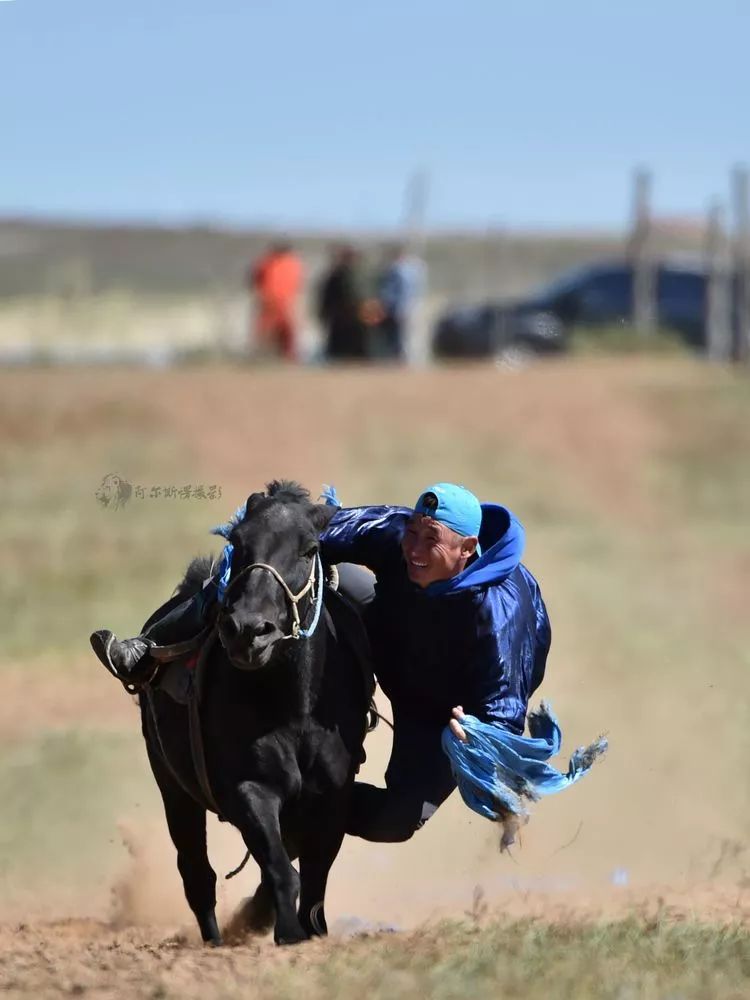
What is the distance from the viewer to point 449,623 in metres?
7.36

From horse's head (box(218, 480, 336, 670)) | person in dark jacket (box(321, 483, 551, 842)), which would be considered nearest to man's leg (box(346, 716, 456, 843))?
person in dark jacket (box(321, 483, 551, 842))

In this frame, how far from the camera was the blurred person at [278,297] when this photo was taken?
24.3 m

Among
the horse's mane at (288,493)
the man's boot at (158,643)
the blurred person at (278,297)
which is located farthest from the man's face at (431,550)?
the blurred person at (278,297)

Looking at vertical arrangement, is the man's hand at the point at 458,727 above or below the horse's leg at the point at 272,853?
above

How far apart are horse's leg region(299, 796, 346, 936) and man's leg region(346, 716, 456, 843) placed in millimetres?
156

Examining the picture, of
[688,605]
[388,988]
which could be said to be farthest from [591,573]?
[388,988]

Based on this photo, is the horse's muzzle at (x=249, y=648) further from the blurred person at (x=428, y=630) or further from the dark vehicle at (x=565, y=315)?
the dark vehicle at (x=565, y=315)

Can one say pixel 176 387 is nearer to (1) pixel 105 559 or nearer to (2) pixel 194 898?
(1) pixel 105 559

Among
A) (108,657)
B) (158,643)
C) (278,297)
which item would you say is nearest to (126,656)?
(108,657)

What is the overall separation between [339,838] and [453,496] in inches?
52.3

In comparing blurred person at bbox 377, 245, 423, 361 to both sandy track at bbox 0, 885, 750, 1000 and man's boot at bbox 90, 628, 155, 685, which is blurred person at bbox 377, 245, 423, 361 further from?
man's boot at bbox 90, 628, 155, 685

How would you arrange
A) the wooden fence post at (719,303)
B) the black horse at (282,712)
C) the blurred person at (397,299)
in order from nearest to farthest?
the black horse at (282,712), the blurred person at (397,299), the wooden fence post at (719,303)

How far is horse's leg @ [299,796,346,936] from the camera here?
287 inches

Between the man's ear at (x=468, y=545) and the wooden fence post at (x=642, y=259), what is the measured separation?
20.0 meters
